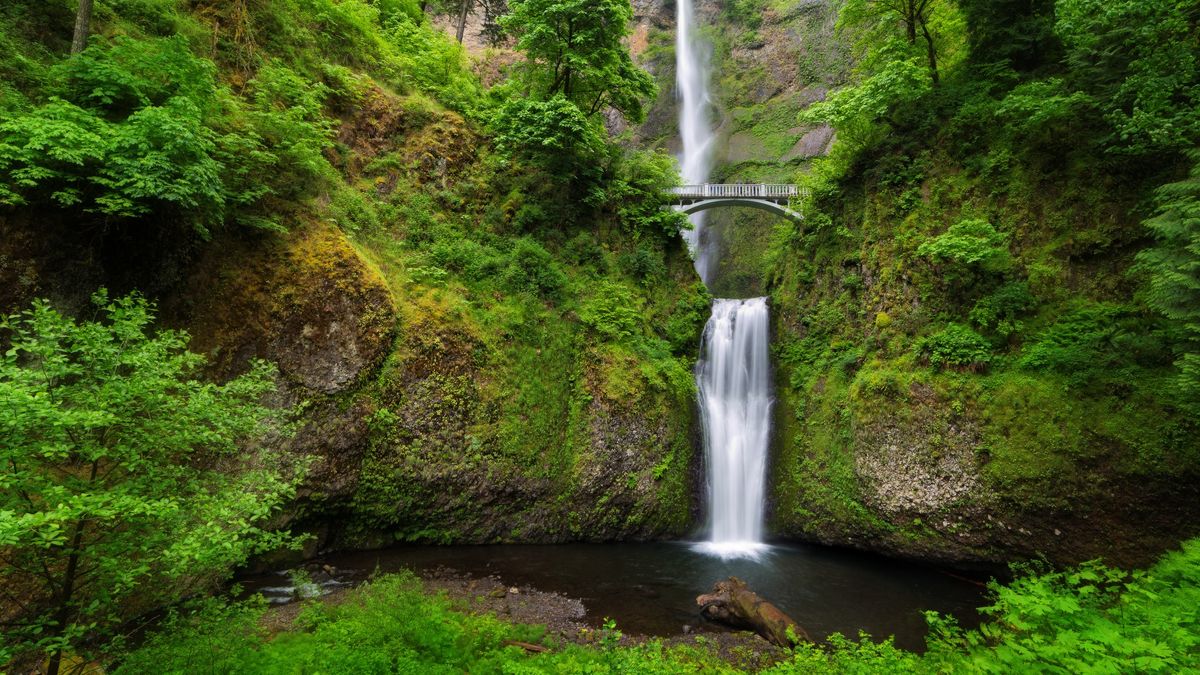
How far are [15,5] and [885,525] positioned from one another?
16872 millimetres

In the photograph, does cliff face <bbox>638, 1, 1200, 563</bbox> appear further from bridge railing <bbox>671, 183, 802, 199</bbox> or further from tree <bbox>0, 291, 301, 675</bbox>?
tree <bbox>0, 291, 301, 675</bbox>

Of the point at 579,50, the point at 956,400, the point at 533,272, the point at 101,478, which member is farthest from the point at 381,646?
the point at 579,50

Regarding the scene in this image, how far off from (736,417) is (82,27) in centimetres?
1492

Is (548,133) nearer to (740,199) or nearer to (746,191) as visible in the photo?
(740,199)

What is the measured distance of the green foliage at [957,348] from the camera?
8.82 metres

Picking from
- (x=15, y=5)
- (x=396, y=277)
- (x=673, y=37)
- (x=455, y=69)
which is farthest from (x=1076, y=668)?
(x=673, y=37)

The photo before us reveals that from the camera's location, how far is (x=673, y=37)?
36500mm

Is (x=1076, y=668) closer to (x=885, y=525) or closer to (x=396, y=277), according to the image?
(x=885, y=525)

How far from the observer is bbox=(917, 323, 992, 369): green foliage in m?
8.82

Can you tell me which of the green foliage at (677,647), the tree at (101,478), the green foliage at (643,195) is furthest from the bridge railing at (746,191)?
the tree at (101,478)

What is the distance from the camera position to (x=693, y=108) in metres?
33.4

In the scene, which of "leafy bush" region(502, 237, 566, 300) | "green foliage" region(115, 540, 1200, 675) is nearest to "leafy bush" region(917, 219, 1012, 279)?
"green foliage" region(115, 540, 1200, 675)

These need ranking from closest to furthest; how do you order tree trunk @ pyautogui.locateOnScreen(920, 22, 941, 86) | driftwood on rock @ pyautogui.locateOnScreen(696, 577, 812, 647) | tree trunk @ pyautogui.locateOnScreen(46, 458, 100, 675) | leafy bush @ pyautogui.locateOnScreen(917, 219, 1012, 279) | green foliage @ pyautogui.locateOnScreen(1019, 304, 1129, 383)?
tree trunk @ pyautogui.locateOnScreen(46, 458, 100, 675) → driftwood on rock @ pyautogui.locateOnScreen(696, 577, 812, 647) → green foliage @ pyautogui.locateOnScreen(1019, 304, 1129, 383) → leafy bush @ pyautogui.locateOnScreen(917, 219, 1012, 279) → tree trunk @ pyautogui.locateOnScreen(920, 22, 941, 86)

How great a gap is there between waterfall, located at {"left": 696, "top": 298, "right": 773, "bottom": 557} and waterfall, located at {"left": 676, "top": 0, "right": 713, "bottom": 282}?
44.3ft
